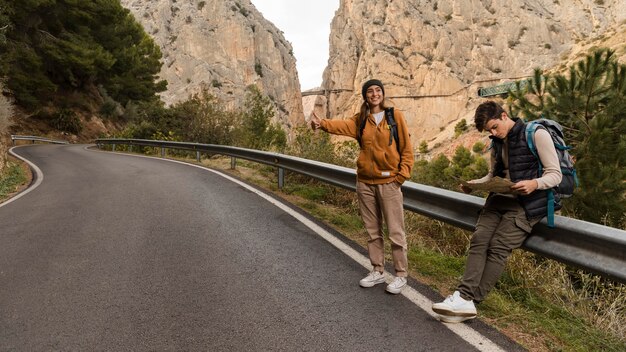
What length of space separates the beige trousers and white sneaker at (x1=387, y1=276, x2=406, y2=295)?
0.16 ft

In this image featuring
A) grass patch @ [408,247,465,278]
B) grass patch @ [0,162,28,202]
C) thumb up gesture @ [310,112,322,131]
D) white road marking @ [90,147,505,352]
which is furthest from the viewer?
grass patch @ [0,162,28,202]

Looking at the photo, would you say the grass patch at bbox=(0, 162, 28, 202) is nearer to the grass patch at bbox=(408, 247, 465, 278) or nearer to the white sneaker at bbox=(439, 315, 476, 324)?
the grass patch at bbox=(408, 247, 465, 278)

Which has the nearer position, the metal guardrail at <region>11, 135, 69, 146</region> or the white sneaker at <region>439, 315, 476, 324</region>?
the white sneaker at <region>439, 315, 476, 324</region>

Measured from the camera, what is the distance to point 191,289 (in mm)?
3559

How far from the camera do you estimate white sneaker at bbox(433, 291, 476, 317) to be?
9.39 ft

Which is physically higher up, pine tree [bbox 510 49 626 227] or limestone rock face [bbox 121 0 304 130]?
limestone rock face [bbox 121 0 304 130]

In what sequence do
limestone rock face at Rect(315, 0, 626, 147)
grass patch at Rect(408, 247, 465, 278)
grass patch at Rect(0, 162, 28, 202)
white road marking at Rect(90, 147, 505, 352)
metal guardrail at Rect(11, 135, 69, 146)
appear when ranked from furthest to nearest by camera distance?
limestone rock face at Rect(315, 0, 626, 147) < metal guardrail at Rect(11, 135, 69, 146) < grass patch at Rect(0, 162, 28, 202) < grass patch at Rect(408, 247, 465, 278) < white road marking at Rect(90, 147, 505, 352)

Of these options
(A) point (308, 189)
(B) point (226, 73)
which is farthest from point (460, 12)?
(A) point (308, 189)

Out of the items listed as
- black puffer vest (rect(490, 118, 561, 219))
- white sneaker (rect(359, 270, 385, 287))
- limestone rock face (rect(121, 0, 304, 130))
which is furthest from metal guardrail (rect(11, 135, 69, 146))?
limestone rock face (rect(121, 0, 304, 130))

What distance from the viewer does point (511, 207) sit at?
9.71 ft

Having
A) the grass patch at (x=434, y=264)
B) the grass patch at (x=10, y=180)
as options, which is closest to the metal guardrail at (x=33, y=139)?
the grass patch at (x=10, y=180)

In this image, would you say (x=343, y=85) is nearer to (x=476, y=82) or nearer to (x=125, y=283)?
(x=476, y=82)

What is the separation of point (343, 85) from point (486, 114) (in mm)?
105479

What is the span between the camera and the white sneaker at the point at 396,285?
3431mm
